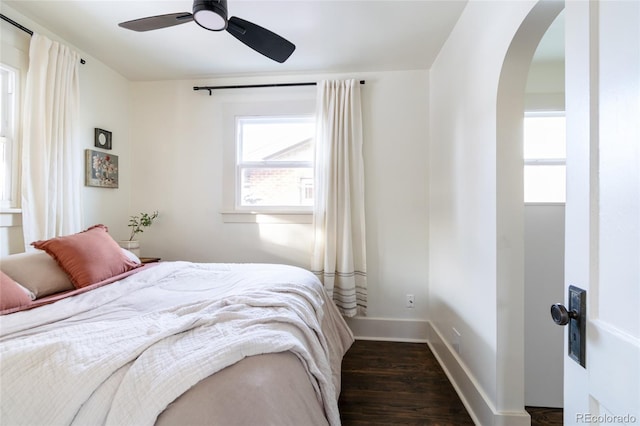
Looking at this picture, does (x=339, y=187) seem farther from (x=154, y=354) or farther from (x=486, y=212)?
(x=154, y=354)

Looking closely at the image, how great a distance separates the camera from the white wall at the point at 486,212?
51.8 inches

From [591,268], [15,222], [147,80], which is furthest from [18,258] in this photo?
[591,268]

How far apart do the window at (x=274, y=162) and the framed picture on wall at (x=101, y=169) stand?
1.21 metres

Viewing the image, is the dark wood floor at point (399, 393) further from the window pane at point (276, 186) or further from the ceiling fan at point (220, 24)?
the ceiling fan at point (220, 24)

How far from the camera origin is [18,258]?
4.64 ft

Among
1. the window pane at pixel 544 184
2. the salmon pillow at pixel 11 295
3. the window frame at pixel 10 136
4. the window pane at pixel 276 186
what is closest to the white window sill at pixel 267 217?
the window pane at pixel 276 186

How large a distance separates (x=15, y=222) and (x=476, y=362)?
3229mm

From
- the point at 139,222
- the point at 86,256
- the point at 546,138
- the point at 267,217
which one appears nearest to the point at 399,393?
the point at 267,217

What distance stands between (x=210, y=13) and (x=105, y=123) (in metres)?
1.98

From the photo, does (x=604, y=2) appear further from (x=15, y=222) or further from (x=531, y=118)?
(x=15, y=222)

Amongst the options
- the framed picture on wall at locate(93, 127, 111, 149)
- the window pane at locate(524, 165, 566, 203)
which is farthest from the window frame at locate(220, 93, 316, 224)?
the window pane at locate(524, 165, 566, 203)

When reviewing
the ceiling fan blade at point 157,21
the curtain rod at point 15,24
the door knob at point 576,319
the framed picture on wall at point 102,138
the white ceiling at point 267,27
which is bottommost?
the door knob at point 576,319

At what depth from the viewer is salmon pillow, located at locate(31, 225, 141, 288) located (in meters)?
1.48

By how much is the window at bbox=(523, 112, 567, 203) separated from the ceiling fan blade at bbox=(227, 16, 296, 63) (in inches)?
69.7
